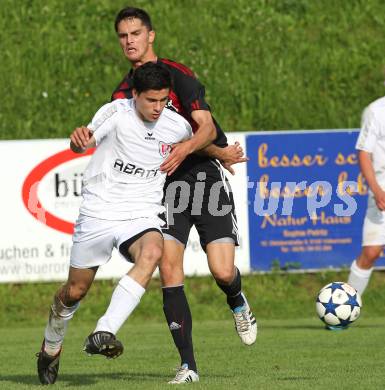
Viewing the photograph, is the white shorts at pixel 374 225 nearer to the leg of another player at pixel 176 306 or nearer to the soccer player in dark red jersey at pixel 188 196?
the soccer player in dark red jersey at pixel 188 196


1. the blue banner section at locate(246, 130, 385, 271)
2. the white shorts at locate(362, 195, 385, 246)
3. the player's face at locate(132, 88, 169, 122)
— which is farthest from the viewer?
the blue banner section at locate(246, 130, 385, 271)

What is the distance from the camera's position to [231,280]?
28.7ft

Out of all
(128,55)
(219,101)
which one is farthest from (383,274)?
(128,55)

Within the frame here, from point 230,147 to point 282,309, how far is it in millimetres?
7159

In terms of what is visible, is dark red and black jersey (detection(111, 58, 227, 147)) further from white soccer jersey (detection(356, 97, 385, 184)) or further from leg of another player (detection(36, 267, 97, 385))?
white soccer jersey (detection(356, 97, 385, 184))

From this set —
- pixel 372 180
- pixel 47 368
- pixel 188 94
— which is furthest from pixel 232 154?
pixel 372 180

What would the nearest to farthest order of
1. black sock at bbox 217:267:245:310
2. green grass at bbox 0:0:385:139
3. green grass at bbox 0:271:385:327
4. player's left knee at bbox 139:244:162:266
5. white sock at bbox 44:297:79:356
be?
player's left knee at bbox 139:244:162:266
white sock at bbox 44:297:79:356
black sock at bbox 217:267:245:310
green grass at bbox 0:271:385:327
green grass at bbox 0:0:385:139

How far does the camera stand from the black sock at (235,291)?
882cm

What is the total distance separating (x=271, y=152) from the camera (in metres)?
14.9

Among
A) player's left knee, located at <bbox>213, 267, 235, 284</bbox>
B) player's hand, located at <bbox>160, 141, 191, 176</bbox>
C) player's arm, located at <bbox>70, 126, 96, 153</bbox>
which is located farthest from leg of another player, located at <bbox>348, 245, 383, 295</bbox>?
player's arm, located at <bbox>70, 126, 96, 153</bbox>

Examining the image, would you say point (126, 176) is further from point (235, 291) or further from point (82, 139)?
point (235, 291)

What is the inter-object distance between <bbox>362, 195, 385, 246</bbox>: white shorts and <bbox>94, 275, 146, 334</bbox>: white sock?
4.95 meters

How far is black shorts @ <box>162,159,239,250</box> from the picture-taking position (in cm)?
841

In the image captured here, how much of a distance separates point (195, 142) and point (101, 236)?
3.09 feet
